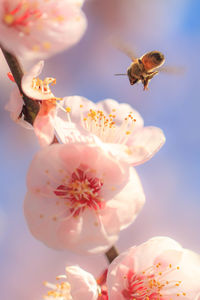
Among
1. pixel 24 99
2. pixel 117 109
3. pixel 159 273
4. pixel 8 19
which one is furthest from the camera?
pixel 117 109

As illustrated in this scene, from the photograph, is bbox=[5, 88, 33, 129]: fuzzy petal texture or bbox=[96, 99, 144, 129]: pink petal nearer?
bbox=[5, 88, 33, 129]: fuzzy petal texture

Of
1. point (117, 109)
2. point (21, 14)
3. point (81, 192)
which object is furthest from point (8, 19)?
point (117, 109)

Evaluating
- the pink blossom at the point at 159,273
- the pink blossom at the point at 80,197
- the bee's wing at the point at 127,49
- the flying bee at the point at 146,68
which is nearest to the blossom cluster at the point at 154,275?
the pink blossom at the point at 159,273

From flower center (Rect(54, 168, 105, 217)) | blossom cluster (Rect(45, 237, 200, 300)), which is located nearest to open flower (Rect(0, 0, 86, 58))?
flower center (Rect(54, 168, 105, 217))

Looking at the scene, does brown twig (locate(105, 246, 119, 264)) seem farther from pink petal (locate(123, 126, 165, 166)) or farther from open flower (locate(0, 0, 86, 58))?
open flower (locate(0, 0, 86, 58))

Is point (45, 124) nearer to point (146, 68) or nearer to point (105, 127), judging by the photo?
point (105, 127)

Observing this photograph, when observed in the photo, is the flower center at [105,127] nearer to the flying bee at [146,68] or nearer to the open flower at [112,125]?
the open flower at [112,125]

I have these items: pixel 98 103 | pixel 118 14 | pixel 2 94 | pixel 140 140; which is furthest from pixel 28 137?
pixel 140 140
